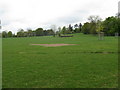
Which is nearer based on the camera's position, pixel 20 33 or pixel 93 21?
pixel 93 21

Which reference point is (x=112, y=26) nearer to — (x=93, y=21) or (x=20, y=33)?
(x=93, y=21)

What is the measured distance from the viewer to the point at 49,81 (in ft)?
19.9

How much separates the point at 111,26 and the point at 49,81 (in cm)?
8106

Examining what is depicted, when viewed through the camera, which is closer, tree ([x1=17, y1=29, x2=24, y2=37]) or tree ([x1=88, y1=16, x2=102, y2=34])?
tree ([x1=88, y1=16, x2=102, y2=34])

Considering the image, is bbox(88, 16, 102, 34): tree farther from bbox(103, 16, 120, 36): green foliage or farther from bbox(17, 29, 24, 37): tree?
bbox(17, 29, 24, 37): tree

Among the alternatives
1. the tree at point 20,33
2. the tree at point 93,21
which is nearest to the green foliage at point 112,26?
the tree at point 93,21

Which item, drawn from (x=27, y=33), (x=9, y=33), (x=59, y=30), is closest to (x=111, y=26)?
(x=59, y=30)

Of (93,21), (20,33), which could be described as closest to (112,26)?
(93,21)

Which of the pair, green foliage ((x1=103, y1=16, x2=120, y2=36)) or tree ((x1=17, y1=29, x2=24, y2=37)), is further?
tree ((x1=17, y1=29, x2=24, y2=37))

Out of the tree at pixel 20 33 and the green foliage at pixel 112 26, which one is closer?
the green foliage at pixel 112 26

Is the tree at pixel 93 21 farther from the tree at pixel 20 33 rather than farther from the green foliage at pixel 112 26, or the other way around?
the tree at pixel 20 33

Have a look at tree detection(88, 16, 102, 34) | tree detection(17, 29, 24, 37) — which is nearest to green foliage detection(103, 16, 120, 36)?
tree detection(88, 16, 102, 34)

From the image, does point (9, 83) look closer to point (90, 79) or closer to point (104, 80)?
point (90, 79)

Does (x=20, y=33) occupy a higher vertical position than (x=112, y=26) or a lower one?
lower
